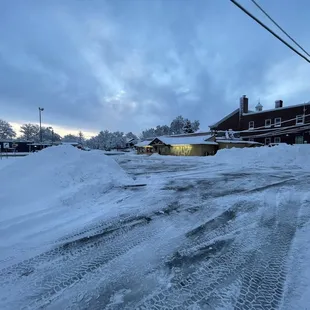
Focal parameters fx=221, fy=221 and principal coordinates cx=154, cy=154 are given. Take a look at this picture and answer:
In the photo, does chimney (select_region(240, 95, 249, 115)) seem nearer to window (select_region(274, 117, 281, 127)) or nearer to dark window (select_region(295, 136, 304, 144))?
window (select_region(274, 117, 281, 127))

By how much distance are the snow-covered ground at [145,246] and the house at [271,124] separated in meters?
34.9

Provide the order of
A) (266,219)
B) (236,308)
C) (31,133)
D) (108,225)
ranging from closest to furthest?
1. (236,308)
2. (108,225)
3. (266,219)
4. (31,133)

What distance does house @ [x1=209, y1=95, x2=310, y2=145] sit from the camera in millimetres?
36188

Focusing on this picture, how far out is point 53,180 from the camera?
707cm

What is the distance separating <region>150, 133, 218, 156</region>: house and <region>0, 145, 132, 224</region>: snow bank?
33.5m

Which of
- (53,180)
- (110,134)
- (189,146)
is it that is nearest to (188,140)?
(189,146)

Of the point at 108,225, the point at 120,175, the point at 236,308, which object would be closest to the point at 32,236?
the point at 108,225

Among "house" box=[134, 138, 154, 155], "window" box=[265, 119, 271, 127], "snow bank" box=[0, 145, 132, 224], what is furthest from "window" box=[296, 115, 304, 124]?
"snow bank" box=[0, 145, 132, 224]

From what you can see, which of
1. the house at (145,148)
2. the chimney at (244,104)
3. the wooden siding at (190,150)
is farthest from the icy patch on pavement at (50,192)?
the house at (145,148)

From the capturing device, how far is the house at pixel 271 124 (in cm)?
3619

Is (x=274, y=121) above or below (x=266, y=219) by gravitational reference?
above

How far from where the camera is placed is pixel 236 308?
2.24 metres

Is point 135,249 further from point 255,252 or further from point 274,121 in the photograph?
point 274,121

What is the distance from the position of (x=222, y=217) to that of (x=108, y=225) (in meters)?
2.55
